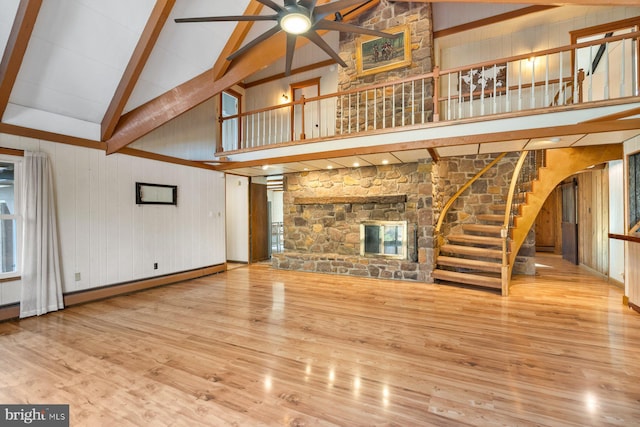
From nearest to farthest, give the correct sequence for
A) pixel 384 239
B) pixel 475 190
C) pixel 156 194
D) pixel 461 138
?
pixel 461 138 → pixel 156 194 → pixel 384 239 → pixel 475 190

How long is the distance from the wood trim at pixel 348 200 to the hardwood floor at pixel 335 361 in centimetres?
206

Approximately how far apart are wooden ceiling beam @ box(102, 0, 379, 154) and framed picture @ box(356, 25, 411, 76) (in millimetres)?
2199

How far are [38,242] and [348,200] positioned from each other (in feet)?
15.9

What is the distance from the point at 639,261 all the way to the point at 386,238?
11.3ft

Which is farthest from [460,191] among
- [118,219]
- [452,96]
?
[118,219]

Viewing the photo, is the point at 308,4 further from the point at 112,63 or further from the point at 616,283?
the point at 616,283

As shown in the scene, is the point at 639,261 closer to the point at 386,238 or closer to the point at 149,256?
the point at 386,238

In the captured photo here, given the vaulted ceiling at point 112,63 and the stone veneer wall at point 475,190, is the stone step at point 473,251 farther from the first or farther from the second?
the vaulted ceiling at point 112,63

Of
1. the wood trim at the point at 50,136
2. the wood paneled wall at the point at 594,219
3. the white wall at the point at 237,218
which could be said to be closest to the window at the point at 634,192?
the wood paneled wall at the point at 594,219

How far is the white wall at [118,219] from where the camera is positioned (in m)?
3.99

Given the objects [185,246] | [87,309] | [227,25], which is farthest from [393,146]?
[87,309]

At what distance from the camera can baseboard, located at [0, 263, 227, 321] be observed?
11.6 feet

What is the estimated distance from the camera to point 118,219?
4590 millimetres

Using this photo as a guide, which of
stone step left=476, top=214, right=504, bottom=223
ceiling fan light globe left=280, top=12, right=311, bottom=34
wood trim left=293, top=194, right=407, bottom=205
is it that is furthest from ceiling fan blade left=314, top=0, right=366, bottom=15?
stone step left=476, top=214, right=504, bottom=223
